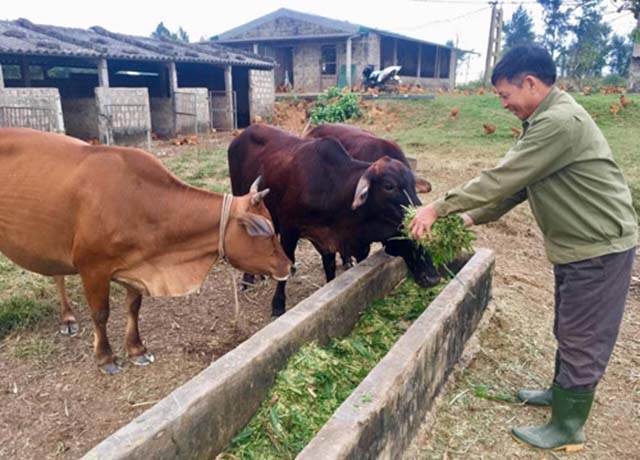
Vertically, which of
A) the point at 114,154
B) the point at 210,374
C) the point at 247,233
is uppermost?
the point at 114,154

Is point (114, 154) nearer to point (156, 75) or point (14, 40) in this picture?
point (14, 40)

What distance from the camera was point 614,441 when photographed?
10.1ft

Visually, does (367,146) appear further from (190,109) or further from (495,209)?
(190,109)

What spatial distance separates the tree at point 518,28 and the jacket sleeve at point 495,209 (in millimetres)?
53998

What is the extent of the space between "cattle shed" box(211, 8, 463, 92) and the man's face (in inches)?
988

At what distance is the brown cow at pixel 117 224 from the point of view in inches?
139

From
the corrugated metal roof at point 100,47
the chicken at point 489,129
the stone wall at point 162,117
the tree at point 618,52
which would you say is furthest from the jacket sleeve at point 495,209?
the tree at point 618,52

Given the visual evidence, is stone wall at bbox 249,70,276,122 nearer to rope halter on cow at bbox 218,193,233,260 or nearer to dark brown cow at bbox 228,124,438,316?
dark brown cow at bbox 228,124,438,316

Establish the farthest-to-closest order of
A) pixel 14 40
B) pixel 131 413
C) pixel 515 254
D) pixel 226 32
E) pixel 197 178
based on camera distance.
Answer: pixel 226 32, pixel 14 40, pixel 197 178, pixel 515 254, pixel 131 413

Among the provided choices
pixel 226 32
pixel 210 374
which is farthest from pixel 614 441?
pixel 226 32

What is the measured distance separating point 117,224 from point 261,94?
19.9 m

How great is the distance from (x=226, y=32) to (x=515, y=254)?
94.4ft

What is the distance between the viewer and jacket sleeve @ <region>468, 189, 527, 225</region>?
11.2ft

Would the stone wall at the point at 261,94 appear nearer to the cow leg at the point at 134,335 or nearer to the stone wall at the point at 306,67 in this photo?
the stone wall at the point at 306,67
